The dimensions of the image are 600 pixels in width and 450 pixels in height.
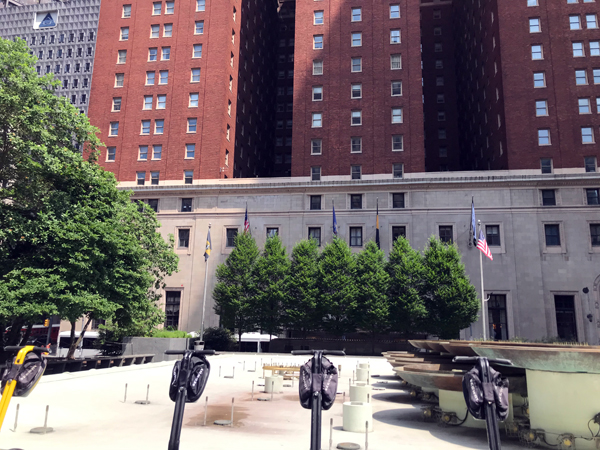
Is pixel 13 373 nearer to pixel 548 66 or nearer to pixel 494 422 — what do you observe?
pixel 494 422

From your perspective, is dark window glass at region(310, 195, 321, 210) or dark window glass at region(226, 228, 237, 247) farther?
dark window glass at region(226, 228, 237, 247)

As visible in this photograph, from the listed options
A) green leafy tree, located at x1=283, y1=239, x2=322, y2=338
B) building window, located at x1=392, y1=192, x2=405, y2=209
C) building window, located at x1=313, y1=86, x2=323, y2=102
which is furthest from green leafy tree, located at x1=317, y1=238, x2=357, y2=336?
building window, located at x1=313, y1=86, x2=323, y2=102

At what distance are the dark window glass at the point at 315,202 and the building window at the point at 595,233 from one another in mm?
29983

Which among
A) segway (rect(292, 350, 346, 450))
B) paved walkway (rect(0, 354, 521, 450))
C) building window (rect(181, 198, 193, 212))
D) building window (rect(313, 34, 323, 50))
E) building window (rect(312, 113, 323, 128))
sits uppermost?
building window (rect(313, 34, 323, 50))

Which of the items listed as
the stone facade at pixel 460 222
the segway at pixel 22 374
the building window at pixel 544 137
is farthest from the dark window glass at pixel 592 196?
the segway at pixel 22 374

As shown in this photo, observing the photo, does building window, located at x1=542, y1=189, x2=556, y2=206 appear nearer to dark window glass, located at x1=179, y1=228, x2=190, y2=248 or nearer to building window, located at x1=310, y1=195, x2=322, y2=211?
building window, located at x1=310, y1=195, x2=322, y2=211

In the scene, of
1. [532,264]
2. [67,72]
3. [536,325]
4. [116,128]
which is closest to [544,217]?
[532,264]

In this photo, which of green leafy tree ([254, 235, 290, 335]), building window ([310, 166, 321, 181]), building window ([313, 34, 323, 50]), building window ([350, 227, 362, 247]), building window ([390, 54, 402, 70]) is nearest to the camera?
green leafy tree ([254, 235, 290, 335])

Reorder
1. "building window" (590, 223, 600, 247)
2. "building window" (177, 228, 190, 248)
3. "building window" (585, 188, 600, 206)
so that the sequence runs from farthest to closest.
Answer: "building window" (177, 228, 190, 248) < "building window" (585, 188, 600, 206) < "building window" (590, 223, 600, 247)

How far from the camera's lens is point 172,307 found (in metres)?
59.7

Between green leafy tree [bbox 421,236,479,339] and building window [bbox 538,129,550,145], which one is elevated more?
building window [bbox 538,129,550,145]

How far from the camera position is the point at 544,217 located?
177 ft

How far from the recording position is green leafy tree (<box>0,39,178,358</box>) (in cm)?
2664

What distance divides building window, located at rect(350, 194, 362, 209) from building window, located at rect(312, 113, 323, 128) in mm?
10594
